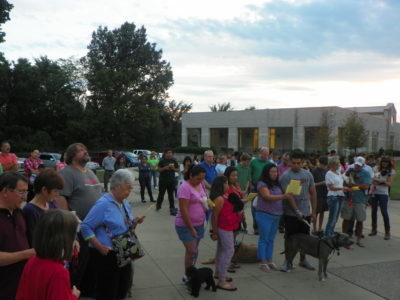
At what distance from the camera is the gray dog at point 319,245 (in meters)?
5.06

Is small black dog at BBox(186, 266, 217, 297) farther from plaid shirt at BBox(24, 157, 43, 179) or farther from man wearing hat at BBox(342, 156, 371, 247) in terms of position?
plaid shirt at BBox(24, 157, 43, 179)

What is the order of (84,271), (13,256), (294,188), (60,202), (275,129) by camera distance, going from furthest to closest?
(275,129) → (294,188) → (84,271) → (60,202) → (13,256)

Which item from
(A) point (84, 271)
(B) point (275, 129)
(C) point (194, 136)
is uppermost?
(B) point (275, 129)

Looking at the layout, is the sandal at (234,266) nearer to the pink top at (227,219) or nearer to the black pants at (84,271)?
the pink top at (227,219)

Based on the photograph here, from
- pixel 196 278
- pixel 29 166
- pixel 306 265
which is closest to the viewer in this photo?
pixel 196 278

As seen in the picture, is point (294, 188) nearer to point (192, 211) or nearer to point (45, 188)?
point (192, 211)

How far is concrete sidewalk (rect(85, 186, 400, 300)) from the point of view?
458cm

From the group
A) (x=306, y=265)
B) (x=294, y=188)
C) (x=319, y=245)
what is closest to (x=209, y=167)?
(x=294, y=188)

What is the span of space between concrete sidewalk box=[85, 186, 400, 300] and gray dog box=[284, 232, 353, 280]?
0.24 metres

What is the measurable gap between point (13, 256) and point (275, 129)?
46.7 metres

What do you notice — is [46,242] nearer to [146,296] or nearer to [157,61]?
[146,296]

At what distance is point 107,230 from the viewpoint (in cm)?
343

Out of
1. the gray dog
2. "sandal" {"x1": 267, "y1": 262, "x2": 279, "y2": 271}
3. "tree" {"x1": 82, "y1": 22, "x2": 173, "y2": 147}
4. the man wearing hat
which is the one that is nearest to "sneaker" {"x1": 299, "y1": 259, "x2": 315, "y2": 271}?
the gray dog

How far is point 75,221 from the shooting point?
6.87ft
